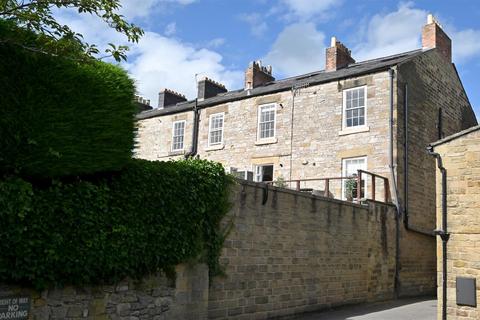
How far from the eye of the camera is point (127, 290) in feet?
28.4

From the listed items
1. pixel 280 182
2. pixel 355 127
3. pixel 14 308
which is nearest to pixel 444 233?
pixel 355 127

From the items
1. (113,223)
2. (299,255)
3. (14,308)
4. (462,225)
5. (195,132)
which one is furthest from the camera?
(195,132)

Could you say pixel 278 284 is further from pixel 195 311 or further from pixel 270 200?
pixel 195 311

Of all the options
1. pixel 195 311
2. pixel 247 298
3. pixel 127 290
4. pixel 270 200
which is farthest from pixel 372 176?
pixel 127 290

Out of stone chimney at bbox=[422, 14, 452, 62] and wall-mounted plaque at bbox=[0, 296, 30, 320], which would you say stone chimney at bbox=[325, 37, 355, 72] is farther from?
wall-mounted plaque at bbox=[0, 296, 30, 320]

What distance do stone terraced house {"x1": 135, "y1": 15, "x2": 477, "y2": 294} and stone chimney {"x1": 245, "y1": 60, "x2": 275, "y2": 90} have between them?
0.05 metres

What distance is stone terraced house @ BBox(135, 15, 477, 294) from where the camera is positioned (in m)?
17.8

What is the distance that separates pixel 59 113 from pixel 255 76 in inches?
679

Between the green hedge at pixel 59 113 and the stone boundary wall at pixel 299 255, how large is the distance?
3.93 m

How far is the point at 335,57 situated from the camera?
2134 cm

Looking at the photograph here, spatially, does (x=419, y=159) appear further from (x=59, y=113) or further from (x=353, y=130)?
(x=59, y=113)

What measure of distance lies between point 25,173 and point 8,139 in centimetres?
60

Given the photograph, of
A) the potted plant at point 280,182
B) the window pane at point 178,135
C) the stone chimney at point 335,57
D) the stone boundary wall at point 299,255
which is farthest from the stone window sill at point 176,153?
the stone boundary wall at point 299,255

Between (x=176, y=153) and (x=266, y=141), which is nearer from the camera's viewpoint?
(x=266, y=141)
